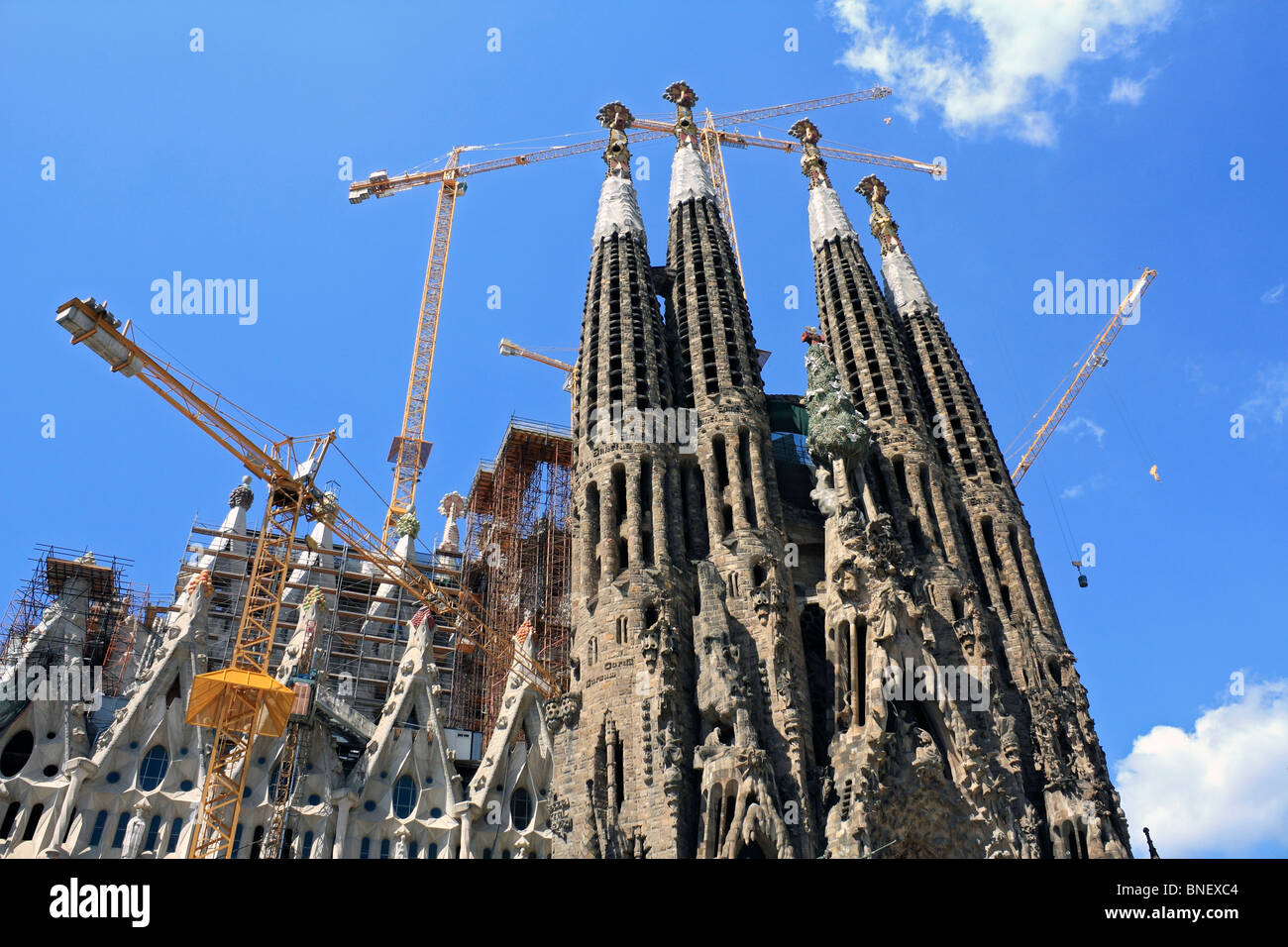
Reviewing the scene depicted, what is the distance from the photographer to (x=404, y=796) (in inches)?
1672

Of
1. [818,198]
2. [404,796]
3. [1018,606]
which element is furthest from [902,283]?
[404,796]

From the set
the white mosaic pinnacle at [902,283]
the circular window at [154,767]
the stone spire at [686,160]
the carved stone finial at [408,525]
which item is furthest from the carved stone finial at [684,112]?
the circular window at [154,767]

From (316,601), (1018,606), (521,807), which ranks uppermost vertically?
(316,601)

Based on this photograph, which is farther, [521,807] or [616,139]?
[616,139]

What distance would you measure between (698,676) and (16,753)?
25.6 metres

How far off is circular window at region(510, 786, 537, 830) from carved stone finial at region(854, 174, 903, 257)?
37.7m

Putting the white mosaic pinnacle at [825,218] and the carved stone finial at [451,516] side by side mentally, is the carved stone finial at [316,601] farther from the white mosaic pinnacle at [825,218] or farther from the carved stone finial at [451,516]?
the white mosaic pinnacle at [825,218]

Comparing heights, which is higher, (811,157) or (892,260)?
(811,157)

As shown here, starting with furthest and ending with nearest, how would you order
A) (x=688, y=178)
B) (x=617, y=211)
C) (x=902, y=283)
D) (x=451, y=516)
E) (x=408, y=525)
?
(x=451, y=516), (x=408, y=525), (x=902, y=283), (x=688, y=178), (x=617, y=211)

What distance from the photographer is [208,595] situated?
4544 cm

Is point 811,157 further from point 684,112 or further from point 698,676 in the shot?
point 698,676

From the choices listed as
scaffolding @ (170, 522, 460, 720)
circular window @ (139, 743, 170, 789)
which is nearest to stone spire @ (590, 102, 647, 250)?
scaffolding @ (170, 522, 460, 720)

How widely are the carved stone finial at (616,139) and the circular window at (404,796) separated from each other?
3322cm

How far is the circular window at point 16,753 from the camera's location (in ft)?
129
